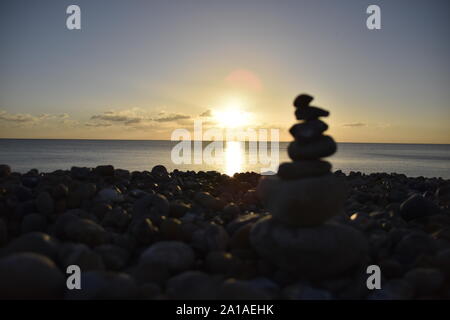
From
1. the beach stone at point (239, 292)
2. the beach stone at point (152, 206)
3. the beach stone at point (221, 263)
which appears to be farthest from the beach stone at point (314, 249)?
the beach stone at point (152, 206)

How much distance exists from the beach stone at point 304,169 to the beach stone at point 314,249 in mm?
593

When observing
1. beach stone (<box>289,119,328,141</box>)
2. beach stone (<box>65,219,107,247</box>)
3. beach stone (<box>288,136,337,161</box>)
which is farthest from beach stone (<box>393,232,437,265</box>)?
beach stone (<box>65,219,107,247</box>)

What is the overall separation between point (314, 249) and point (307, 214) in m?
0.39

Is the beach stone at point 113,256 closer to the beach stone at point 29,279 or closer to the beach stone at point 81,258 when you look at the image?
the beach stone at point 81,258

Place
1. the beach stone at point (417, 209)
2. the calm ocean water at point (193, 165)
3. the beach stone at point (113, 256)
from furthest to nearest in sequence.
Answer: the calm ocean water at point (193, 165) → the beach stone at point (417, 209) → the beach stone at point (113, 256)

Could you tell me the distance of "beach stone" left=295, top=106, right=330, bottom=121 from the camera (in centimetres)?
405

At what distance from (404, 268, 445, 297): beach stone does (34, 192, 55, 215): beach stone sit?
504cm

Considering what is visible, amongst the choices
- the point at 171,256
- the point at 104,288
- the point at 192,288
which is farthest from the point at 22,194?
the point at 192,288

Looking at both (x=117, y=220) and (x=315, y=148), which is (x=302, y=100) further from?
(x=117, y=220)

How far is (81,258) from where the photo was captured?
3518 millimetres

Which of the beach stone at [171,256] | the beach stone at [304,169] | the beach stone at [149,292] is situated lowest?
the beach stone at [149,292]

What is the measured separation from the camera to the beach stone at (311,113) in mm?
4051

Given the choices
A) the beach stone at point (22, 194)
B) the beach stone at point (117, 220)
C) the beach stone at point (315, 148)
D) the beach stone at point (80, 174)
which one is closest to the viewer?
the beach stone at point (315, 148)

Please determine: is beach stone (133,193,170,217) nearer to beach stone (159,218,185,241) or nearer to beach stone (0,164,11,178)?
beach stone (159,218,185,241)
